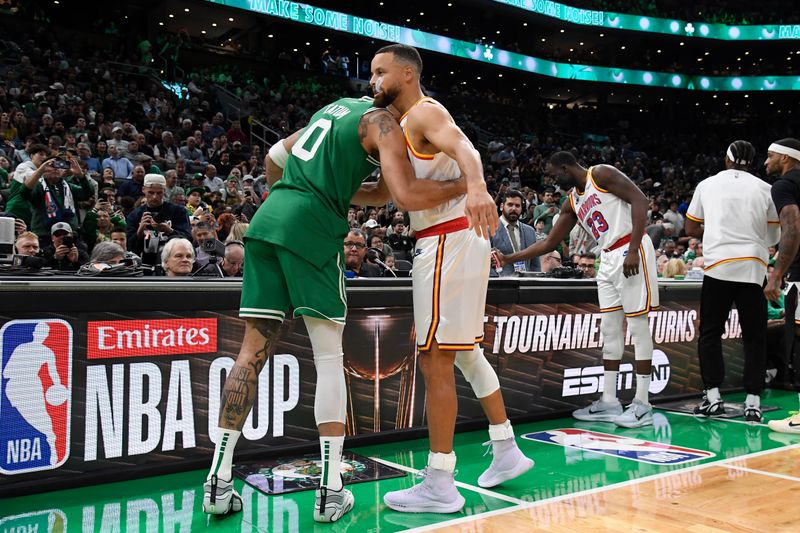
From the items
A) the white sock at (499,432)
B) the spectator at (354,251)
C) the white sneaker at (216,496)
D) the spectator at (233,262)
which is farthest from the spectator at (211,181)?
the white sneaker at (216,496)

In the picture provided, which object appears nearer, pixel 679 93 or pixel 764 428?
pixel 764 428

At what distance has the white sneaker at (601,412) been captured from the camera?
472 cm

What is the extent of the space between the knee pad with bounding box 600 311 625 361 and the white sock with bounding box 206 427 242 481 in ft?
9.57

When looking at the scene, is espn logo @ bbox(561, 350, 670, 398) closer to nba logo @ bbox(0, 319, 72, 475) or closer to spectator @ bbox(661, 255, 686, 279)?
spectator @ bbox(661, 255, 686, 279)

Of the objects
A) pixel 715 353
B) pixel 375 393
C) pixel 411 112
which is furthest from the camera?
pixel 715 353

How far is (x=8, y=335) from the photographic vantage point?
116 inches

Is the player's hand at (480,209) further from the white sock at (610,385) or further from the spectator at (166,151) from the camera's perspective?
the spectator at (166,151)

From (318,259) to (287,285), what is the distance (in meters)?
0.17

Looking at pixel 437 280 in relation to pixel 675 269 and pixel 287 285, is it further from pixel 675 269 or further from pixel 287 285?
pixel 675 269

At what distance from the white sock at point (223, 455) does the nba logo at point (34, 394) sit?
823 millimetres

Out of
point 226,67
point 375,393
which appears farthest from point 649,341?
point 226,67

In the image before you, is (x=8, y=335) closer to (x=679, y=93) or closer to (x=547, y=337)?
(x=547, y=337)

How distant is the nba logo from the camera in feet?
9.60

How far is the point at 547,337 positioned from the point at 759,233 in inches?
64.3
